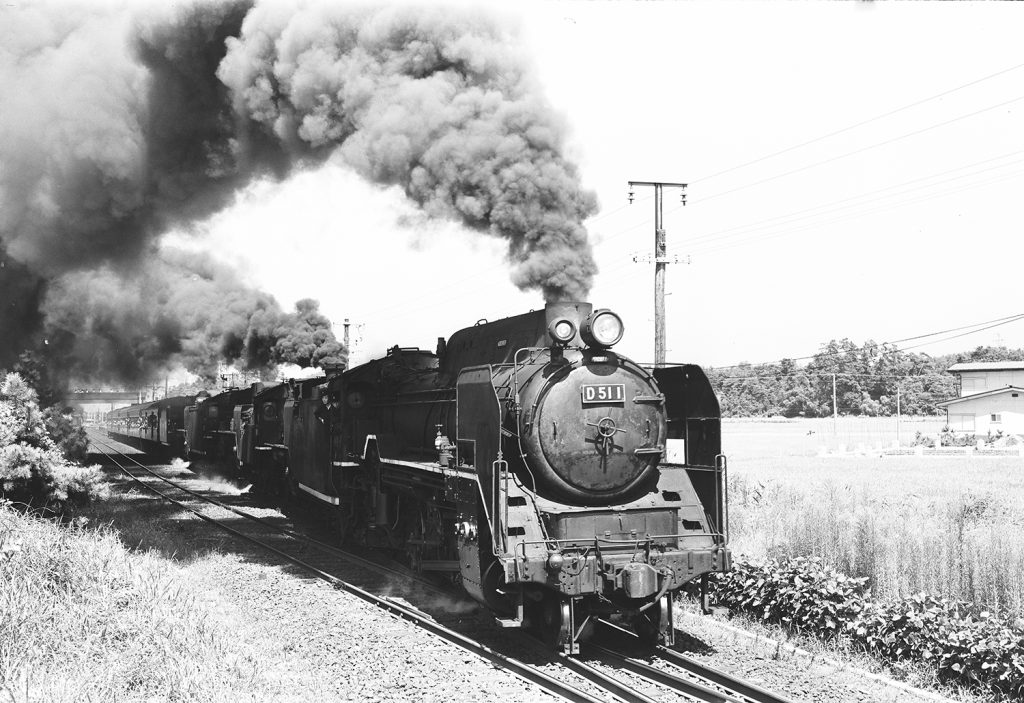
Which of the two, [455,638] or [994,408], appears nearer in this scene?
[455,638]

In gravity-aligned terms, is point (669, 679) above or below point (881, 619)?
below

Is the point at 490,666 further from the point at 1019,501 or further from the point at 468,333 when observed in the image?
the point at 1019,501

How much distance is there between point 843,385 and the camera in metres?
82.8

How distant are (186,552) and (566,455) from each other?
797 centimetres

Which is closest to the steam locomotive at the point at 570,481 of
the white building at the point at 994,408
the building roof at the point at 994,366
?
the white building at the point at 994,408

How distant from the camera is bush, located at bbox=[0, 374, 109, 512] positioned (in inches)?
492

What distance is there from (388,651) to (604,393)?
314 cm

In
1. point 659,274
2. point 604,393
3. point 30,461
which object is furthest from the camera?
point 659,274

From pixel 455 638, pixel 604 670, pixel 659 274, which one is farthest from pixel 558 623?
pixel 659 274

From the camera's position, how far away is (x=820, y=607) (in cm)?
832

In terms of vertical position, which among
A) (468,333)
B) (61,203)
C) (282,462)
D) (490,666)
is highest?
(61,203)

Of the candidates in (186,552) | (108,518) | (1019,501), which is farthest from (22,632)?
(1019,501)

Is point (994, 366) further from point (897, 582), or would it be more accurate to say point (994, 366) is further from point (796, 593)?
point (796, 593)

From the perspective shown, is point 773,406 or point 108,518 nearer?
point 108,518
